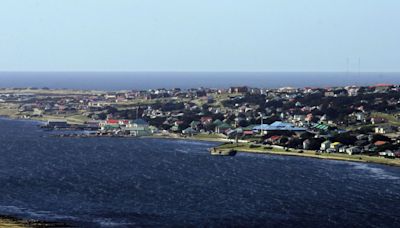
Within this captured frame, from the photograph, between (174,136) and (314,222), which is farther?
(174,136)

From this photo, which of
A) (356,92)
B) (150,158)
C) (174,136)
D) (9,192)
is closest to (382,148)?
(150,158)

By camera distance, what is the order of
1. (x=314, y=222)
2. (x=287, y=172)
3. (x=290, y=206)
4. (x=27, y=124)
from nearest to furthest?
1. (x=314, y=222)
2. (x=290, y=206)
3. (x=287, y=172)
4. (x=27, y=124)

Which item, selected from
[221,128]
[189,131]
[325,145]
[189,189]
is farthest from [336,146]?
[189,189]

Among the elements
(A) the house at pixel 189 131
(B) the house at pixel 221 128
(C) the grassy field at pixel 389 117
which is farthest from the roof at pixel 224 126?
(C) the grassy field at pixel 389 117

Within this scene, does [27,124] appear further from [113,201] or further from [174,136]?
[113,201]

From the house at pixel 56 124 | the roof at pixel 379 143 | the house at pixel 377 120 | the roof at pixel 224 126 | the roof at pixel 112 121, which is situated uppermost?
the house at pixel 377 120

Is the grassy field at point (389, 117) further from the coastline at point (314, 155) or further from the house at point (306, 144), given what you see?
the coastline at point (314, 155)
